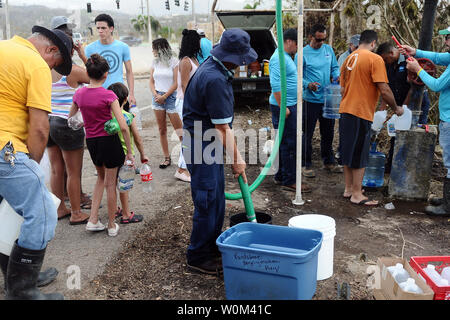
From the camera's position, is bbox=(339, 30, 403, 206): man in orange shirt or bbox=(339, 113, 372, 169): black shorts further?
bbox=(339, 113, 372, 169): black shorts

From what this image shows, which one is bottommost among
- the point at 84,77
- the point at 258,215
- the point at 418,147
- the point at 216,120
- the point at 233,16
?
the point at 258,215

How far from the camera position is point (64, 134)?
4.21 meters

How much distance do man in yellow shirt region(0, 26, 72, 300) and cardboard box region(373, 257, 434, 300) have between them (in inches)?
92.0

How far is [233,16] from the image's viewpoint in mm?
9891

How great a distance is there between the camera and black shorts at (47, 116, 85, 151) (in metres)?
4.20

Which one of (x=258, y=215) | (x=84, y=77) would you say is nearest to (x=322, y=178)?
(x=258, y=215)

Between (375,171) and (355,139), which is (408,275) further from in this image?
(375,171)

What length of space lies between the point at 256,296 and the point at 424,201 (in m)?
3.07

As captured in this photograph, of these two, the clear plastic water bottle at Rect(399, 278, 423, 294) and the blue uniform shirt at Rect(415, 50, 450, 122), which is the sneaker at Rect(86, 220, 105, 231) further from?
the blue uniform shirt at Rect(415, 50, 450, 122)

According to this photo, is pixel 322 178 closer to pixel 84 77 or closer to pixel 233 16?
pixel 84 77

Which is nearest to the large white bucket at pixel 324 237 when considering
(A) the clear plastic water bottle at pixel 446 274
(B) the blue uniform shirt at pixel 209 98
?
(A) the clear plastic water bottle at pixel 446 274

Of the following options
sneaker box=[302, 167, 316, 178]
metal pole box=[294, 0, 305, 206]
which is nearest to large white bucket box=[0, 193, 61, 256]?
metal pole box=[294, 0, 305, 206]

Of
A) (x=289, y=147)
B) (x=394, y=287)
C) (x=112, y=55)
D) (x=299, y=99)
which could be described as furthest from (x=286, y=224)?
(x=112, y=55)

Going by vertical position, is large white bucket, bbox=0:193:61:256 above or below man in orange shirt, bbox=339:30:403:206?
below
